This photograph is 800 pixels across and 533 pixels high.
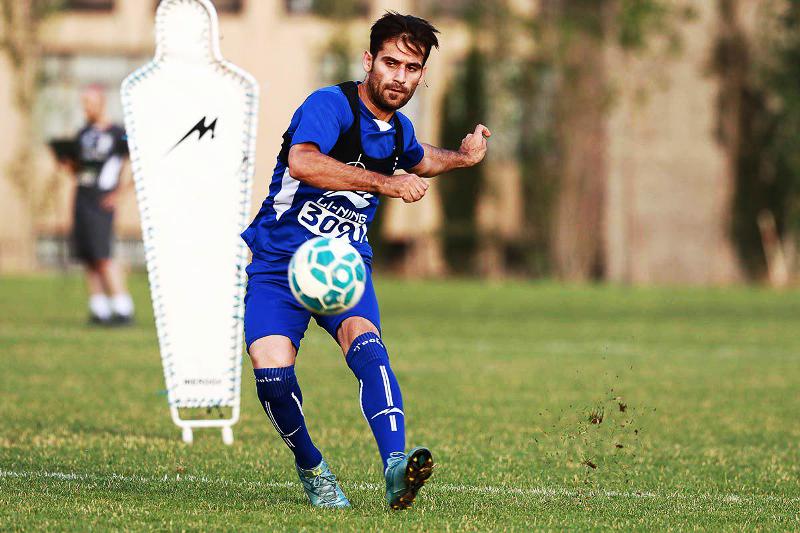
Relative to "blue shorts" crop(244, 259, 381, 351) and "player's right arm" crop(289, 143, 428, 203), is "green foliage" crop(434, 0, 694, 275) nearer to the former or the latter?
"blue shorts" crop(244, 259, 381, 351)

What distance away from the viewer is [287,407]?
5855 millimetres

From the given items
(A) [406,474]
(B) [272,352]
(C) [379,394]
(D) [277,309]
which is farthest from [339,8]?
(A) [406,474]

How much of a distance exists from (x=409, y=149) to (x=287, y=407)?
52.0 inches

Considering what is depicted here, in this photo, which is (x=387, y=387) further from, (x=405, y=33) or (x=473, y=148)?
(x=405, y=33)

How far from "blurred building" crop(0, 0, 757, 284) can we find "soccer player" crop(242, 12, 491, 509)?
30.6 metres

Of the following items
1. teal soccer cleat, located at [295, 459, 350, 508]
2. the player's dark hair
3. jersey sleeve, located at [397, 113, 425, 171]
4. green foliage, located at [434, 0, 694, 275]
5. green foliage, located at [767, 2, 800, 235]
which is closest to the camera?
the player's dark hair

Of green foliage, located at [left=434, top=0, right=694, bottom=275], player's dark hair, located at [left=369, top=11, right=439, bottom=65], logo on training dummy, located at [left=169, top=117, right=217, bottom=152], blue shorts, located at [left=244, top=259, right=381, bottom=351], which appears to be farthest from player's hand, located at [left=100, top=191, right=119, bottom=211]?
green foliage, located at [left=434, top=0, right=694, bottom=275]

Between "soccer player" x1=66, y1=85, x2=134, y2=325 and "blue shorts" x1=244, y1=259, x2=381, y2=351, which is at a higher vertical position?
"blue shorts" x1=244, y1=259, x2=381, y2=351

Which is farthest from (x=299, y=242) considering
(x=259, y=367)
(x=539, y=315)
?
(x=539, y=315)

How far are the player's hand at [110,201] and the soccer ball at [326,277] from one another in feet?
34.3

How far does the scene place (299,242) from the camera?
19.6 feet

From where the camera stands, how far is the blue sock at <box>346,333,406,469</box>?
5711 mm

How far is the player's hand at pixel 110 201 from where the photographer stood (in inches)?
620

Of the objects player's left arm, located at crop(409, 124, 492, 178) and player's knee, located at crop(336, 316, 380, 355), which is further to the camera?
player's left arm, located at crop(409, 124, 492, 178)
